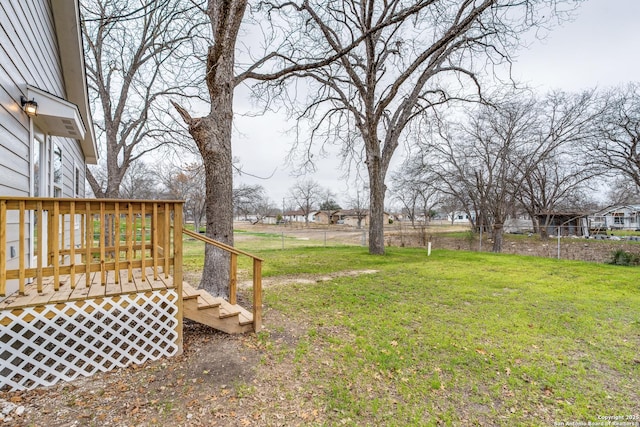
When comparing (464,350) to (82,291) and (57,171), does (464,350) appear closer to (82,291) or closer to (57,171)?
(82,291)

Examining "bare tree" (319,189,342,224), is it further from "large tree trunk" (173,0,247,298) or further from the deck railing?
the deck railing

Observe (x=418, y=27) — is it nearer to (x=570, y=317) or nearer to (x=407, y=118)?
(x=407, y=118)

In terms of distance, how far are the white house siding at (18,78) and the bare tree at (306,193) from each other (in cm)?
5539

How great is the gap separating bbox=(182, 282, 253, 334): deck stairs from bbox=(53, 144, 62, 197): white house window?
392cm

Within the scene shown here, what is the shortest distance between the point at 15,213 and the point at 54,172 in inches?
105

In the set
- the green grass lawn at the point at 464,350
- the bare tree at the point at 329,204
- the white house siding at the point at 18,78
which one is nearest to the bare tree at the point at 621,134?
the green grass lawn at the point at 464,350

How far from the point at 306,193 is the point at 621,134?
50835 millimetres

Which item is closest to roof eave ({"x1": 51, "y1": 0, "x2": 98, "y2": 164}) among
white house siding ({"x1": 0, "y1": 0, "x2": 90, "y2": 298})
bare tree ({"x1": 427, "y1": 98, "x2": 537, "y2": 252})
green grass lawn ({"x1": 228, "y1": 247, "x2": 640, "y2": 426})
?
white house siding ({"x1": 0, "y1": 0, "x2": 90, "y2": 298})

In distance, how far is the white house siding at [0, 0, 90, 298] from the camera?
108 inches

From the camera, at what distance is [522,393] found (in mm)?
2627

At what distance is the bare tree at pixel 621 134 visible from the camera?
41.0 ft

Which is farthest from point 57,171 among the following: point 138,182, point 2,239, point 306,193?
point 306,193

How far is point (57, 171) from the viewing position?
218 inches

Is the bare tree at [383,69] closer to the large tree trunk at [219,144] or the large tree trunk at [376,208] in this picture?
the large tree trunk at [376,208]
